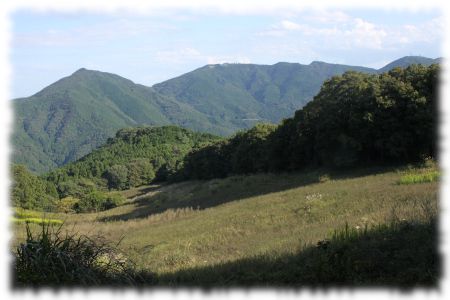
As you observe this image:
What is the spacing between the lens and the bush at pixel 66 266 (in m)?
5.75

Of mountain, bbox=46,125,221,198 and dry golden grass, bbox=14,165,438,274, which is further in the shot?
mountain, bbox=46,125,221,198

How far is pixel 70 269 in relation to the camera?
6082 millimetres

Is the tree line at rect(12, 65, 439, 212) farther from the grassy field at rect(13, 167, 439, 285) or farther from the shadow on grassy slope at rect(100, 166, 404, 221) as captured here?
the grassy field at rect(13, 167, 439, 285)

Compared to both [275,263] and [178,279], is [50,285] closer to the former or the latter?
[178,279]

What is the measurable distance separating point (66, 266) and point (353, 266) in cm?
397

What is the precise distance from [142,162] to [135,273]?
119087 mm

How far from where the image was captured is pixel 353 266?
21.4ft

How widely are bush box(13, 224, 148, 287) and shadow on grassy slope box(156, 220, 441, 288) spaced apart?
0.74 meters

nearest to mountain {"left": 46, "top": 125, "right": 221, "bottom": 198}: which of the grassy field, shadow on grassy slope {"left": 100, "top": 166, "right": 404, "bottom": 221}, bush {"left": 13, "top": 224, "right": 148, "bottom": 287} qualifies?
shadow on grassy slope {"left": 100, "top": 166, "right": 404, "bottom": 221}

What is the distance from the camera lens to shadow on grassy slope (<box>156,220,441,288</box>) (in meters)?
6.07

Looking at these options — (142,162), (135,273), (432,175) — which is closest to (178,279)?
(135,273)

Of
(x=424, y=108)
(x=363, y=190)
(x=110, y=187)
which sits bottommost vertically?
(x=110, y=187)

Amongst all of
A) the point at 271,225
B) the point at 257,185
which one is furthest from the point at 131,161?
the point at 271,225

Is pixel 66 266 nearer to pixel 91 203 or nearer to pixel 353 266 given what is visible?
pixel 353 266
